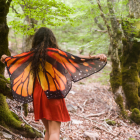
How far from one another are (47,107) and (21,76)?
2.22 ft

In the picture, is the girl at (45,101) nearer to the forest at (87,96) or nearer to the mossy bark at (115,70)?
the forest at (87,96)

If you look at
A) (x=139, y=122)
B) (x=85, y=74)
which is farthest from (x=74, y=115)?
(x=85, y=74)

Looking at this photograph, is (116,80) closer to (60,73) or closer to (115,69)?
(115,69)

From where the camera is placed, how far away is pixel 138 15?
582 centimetres

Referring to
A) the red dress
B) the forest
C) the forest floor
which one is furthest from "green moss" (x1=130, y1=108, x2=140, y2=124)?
the red dress

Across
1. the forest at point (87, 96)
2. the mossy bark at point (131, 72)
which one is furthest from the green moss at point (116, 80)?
the mossy bark at point (131, 72)

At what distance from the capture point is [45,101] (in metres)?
2.00

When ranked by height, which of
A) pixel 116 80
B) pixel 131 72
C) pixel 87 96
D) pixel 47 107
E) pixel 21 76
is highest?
pixel 21 76

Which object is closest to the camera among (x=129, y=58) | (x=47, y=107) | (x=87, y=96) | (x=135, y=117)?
(x=47, y=107)

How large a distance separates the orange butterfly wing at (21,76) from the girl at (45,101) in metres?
0.10

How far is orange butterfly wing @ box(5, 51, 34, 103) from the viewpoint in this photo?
7.12 ft

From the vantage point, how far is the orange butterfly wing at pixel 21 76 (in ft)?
7.12

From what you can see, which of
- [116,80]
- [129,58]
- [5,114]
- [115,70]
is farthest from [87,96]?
[5,114]

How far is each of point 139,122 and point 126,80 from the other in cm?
175
